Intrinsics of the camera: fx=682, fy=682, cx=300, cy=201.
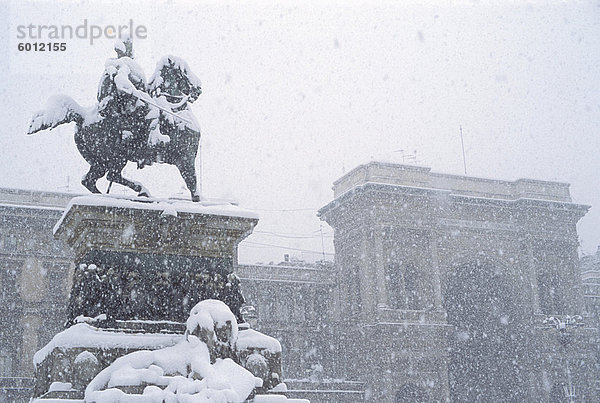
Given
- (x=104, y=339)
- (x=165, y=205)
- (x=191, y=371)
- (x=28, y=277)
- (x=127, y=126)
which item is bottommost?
(x=191, y=371)

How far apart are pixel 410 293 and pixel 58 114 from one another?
91.4 ft

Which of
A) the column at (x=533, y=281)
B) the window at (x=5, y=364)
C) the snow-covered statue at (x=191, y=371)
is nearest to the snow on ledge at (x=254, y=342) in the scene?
the snow-covered statue at (x=191, y=371)

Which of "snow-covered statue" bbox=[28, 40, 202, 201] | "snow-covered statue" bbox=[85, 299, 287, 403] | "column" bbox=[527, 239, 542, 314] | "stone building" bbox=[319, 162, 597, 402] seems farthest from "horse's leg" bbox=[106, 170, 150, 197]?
"column" bbox=[527, 239, 542, 314]

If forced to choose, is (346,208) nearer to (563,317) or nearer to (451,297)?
(451,297)

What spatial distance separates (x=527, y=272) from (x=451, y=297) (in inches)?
160

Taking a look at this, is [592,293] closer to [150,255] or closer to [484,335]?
[484,335]

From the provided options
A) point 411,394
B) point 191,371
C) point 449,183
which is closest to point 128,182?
point 191,371

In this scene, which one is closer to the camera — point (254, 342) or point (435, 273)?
point (254, 342)

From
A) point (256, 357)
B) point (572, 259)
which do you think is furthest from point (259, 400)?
point (572, 259)

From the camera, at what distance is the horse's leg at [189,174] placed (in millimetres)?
6777

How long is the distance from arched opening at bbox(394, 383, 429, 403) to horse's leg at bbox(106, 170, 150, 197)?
25735mm

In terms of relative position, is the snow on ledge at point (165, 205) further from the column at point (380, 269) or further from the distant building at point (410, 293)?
the column at point (380, 269)

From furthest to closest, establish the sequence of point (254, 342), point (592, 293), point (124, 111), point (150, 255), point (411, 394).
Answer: point (592, 293) → point (411, 394) → point (124, 111) → point (150, 255) → point (254, 342)

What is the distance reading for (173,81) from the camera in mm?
6957
